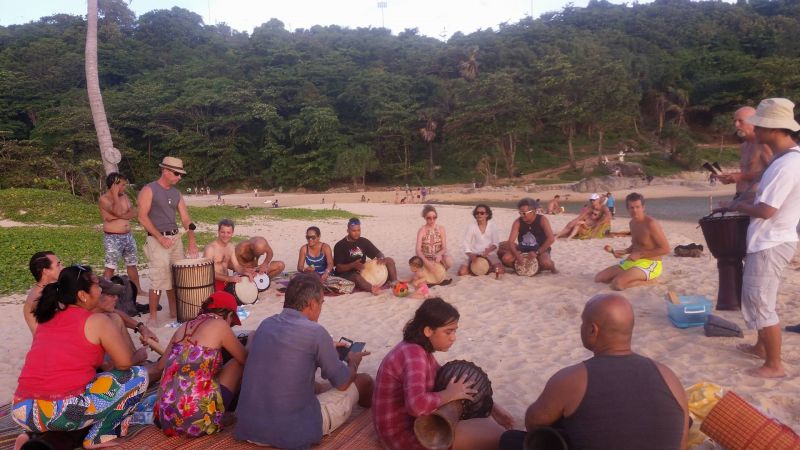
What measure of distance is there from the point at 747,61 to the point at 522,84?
21.6 m

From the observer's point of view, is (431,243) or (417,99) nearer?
(431,243)

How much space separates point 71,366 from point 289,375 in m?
1.37

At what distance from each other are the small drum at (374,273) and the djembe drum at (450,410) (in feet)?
15.2

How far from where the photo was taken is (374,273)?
785 centimetres

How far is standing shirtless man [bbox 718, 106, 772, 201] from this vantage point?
455 centimetres

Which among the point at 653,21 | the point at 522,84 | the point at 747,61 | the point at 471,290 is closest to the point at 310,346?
the point at 471,290

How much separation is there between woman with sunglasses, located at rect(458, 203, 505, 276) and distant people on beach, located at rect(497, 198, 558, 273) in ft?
0.73

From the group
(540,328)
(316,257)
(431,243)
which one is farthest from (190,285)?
(540,328)

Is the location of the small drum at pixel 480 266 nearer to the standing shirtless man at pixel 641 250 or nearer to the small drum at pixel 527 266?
the small drum at pixel 527 266

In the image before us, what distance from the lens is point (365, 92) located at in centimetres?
5041

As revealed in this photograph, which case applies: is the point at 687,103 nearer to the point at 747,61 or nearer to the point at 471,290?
the point at 747,61

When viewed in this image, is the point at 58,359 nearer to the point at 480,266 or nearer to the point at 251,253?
the point at 251,253

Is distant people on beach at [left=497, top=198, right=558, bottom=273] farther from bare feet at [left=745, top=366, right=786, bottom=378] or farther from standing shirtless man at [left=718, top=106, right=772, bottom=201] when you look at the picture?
bare feet at [left=745, top=366, right=786, bottom=378]

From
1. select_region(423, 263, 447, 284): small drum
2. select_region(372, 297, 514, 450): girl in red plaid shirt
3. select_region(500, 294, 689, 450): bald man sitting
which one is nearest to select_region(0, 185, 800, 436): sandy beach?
select_region(423, 263, 447, 284): small drum
